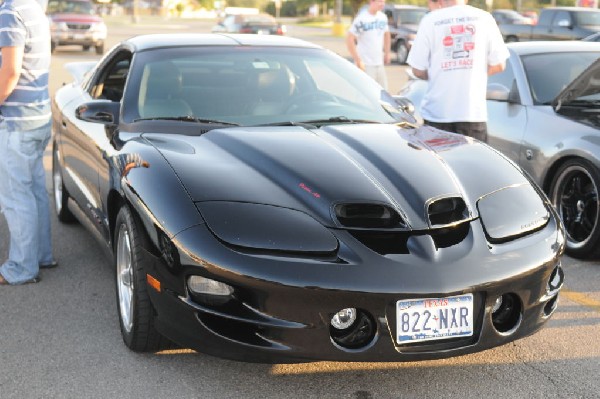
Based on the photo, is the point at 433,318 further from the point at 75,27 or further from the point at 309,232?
the point at 75,27

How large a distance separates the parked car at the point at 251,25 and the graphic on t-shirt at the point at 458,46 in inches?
947

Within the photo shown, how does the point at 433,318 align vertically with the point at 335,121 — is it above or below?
below

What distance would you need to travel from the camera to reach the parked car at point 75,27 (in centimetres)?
2739

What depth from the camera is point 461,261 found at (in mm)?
3602

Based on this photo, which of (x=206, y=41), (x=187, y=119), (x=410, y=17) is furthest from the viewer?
(x=410, y=17)

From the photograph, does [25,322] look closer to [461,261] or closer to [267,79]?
[267,79]

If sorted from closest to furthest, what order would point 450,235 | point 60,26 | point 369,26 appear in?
1. point 450,235
2. point 369,26
3. point 60,26

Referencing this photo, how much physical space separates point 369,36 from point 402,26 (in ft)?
55.8

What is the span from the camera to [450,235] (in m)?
3.76

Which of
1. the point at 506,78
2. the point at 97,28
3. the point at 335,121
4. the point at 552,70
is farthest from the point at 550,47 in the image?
the point at 97,28

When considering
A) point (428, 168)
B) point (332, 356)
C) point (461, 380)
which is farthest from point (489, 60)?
point (332, 356)

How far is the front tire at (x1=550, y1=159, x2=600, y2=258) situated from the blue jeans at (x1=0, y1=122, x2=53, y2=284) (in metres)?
3.42

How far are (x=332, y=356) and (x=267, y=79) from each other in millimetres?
2209

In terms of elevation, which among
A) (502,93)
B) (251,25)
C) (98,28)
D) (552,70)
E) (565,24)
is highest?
(552,70)
